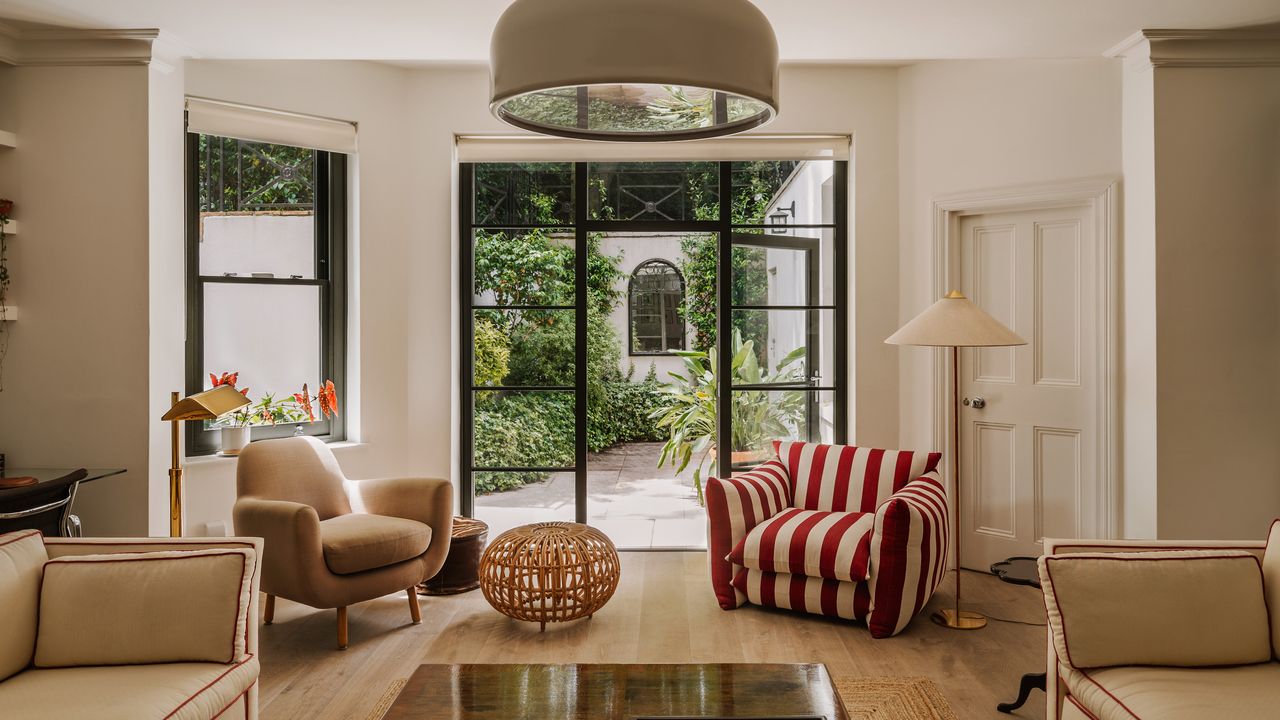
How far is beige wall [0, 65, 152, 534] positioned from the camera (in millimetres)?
3361

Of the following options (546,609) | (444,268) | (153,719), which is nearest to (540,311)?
(444,268)

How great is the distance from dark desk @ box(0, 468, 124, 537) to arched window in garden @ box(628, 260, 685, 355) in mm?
3737

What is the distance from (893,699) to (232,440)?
3.21 m

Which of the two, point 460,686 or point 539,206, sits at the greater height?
point 539,206

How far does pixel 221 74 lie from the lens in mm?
4043

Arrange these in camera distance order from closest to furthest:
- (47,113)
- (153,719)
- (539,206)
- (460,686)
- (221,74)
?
(153,719) → (460,686) → (47,113) → (221,74) → (539,206)

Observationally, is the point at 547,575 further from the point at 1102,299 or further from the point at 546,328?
the point at 1102,299

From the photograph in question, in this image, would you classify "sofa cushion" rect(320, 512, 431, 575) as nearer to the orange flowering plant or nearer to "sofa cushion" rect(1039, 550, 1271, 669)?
the orange flowering plant

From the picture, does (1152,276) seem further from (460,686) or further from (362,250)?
(362,250)

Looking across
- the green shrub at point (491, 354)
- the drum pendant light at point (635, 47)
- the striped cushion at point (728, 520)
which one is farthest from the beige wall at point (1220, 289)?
the green shrub at point (491, 354)

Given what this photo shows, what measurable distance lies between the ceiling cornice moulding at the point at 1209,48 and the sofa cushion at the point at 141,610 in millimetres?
3877

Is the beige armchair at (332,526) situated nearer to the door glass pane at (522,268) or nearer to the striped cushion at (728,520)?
the striped cushion at (728,520)

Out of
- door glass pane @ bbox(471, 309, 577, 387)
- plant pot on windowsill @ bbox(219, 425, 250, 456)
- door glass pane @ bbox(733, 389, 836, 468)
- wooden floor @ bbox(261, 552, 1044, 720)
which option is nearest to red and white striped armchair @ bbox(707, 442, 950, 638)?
wooden floor @ bbox(261, 552, 1044, 720)

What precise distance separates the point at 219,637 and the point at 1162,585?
2455 millimetres
